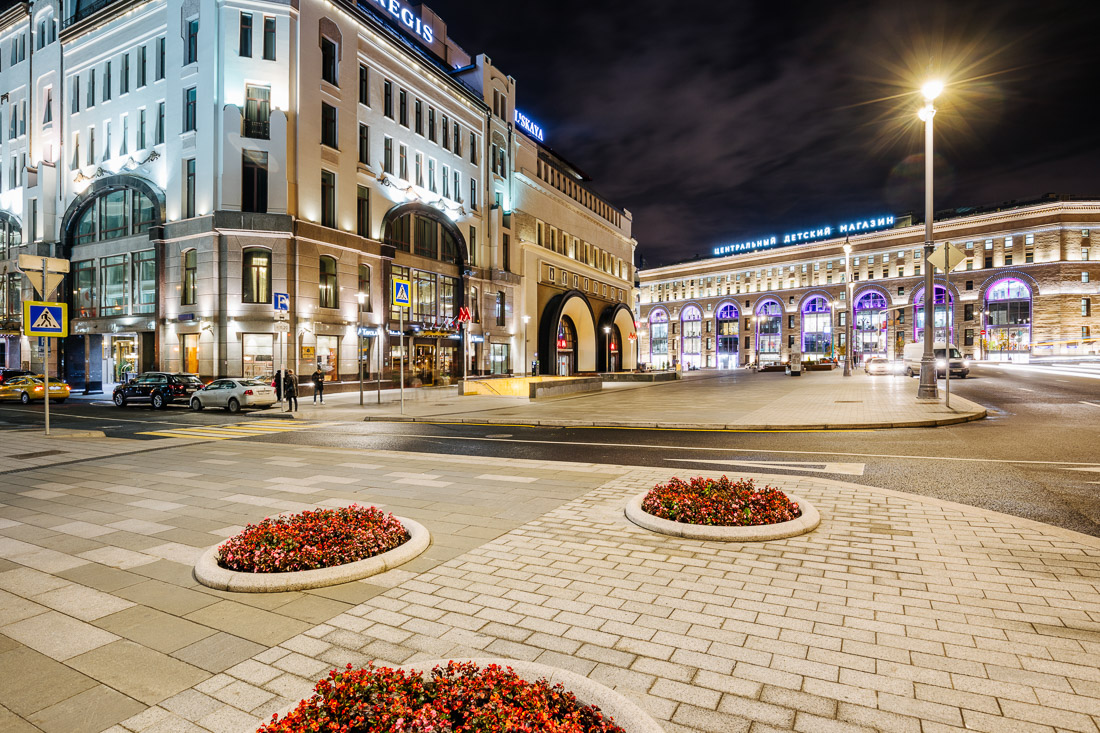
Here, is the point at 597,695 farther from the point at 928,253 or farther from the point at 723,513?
the point at 928,253

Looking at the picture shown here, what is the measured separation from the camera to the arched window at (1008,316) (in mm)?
92688

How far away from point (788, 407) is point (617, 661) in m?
19.6

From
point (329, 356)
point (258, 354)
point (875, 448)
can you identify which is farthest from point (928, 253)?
point (258, 354)

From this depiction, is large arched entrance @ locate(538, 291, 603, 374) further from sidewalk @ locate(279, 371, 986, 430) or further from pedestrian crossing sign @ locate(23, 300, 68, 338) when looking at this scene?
pedestrian crossing sign @ locate(23, 300, 68, 338)

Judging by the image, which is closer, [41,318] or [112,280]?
[41,318]

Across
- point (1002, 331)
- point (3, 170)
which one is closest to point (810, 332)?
point (1002, 331)

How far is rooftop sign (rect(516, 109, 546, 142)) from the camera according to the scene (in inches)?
2159

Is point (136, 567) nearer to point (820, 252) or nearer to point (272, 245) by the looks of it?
point (272, 245)

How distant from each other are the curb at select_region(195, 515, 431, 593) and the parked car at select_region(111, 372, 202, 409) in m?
24.5

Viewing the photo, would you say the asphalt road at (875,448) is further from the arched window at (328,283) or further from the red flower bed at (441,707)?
the arched window at (328,283)

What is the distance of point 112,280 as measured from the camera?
119 feet

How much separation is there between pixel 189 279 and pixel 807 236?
11604 cm

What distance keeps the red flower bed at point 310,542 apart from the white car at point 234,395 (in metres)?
20.8

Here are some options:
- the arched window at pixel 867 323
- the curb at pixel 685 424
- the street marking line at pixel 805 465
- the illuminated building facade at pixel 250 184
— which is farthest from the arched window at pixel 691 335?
the street marking line at pixel 805 465
